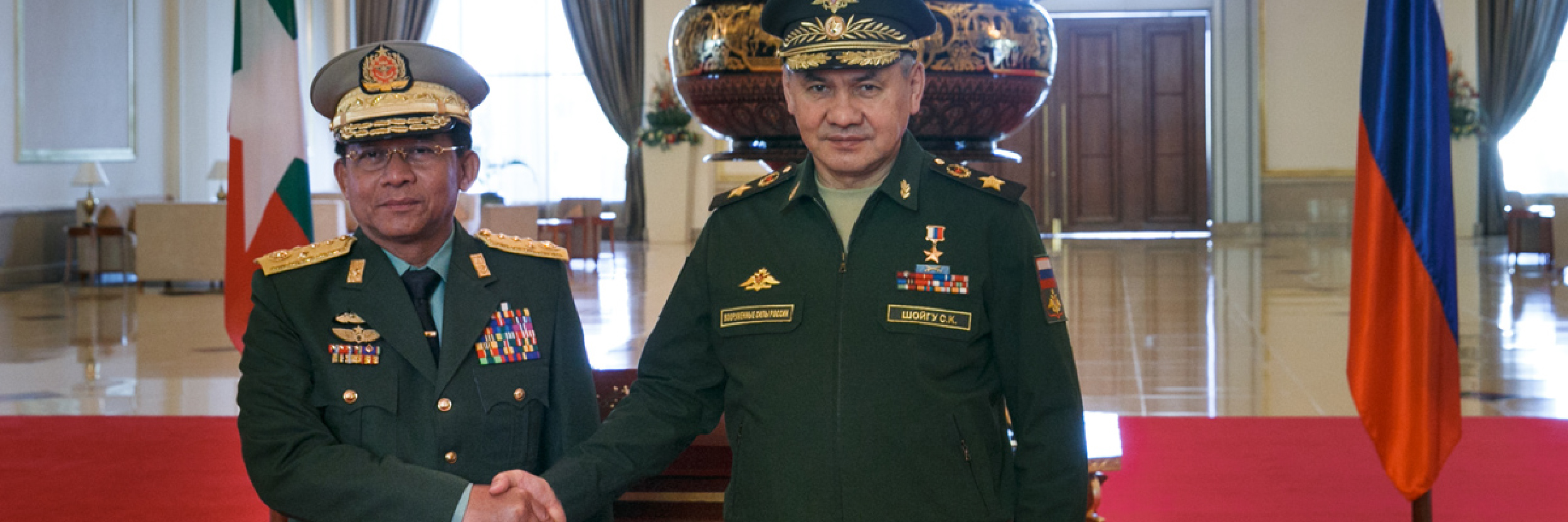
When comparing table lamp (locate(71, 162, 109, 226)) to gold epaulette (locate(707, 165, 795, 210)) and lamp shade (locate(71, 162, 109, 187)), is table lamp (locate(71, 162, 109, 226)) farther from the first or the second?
gold epaulette (locate(707, 165, 795, 210))

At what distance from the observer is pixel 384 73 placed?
174cm

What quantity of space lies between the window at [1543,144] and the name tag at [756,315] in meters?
17.2

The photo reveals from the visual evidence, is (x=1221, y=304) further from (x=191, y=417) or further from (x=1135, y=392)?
(x=191, y=417)

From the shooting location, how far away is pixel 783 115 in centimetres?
226

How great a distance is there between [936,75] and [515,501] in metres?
0.93

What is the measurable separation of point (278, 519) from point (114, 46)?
1259cm

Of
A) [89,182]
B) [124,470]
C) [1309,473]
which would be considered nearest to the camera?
[1309,473]

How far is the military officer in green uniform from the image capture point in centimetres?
165

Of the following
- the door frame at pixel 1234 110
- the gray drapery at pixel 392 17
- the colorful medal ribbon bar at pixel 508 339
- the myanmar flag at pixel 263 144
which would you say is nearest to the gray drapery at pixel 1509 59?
the door frame at pixel 1234 110

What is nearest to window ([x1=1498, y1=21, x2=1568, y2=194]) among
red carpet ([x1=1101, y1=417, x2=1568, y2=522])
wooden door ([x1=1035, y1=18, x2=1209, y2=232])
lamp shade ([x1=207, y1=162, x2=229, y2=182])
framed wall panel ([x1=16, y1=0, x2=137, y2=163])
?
wooden door ([x1=1035, y1=18, x2=1209, y2=232])

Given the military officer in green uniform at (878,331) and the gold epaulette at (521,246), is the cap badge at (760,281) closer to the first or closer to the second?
the military officer in green uniform at (878,331)

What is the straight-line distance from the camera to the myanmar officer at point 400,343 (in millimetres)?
1668

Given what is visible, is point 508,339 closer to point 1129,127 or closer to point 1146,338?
point 1146,338

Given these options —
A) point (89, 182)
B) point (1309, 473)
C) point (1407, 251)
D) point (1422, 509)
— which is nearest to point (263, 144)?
point (1407, 251)
